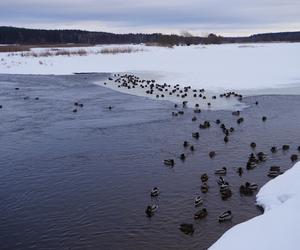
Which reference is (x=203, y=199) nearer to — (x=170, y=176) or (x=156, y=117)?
(x=170, y=176)

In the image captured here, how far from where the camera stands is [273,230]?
344 inches

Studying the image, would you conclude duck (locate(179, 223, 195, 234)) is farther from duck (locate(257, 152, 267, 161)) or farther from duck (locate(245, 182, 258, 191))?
duck (locate(257, 152, 267, 161))

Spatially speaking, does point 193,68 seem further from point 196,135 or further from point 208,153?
point 208,153

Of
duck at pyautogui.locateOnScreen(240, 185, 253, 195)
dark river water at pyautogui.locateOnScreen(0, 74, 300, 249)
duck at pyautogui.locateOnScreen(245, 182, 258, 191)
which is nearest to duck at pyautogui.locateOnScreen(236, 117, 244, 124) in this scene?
dark river water at pyautogui.locateOnScreen(0, 74, 300, 249)

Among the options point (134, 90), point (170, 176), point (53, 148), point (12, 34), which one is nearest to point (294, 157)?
point (170, 176)

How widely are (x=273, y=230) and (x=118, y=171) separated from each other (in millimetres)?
6189

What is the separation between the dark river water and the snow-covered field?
267 inches

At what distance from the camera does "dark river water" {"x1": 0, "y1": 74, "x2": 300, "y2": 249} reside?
33.4 feet

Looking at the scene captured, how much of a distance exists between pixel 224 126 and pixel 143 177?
6.33 meters

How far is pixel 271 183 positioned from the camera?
12375 mm

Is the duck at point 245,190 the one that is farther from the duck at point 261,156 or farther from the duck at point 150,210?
the duck at point 261,156

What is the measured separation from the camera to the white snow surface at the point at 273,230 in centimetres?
820

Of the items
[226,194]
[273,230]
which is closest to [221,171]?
[226,194]

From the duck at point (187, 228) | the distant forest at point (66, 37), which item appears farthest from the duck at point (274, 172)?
the distant forest at point (66, 37)
